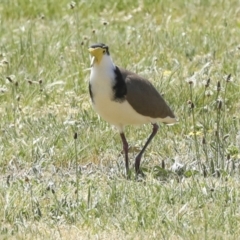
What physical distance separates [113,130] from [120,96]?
43.9 inches

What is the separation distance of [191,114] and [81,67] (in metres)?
1.48

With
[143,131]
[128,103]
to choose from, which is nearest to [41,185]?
[128,103]

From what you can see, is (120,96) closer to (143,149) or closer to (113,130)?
(143,149)

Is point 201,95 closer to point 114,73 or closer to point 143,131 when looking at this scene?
point 143,131

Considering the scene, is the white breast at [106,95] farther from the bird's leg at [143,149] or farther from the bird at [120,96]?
the bird's leg at [143,149]

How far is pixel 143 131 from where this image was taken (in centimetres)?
835

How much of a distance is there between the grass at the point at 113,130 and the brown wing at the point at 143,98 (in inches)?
11.6

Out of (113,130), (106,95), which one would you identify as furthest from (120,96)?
(113,130)

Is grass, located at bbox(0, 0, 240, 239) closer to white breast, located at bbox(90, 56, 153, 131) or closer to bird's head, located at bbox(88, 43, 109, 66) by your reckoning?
white breast, located at bbox(90, 56, 153, 131)

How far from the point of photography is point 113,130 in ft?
27.3

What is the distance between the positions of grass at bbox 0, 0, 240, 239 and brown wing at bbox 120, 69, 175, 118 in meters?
0.29

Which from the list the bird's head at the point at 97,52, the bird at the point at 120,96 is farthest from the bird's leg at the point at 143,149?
the bird's head at the point at 97,52

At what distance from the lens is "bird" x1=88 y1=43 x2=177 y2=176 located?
7.16 meters

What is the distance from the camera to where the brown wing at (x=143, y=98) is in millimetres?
7316
